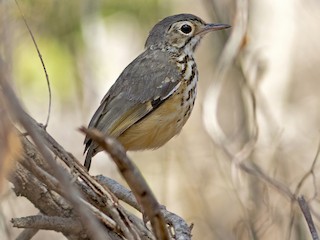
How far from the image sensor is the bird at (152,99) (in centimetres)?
432

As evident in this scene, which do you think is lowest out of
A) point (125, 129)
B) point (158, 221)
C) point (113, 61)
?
point (158, 221)

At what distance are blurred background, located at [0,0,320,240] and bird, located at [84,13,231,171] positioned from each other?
0.44 metres

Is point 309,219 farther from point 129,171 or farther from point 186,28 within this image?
point 186,28

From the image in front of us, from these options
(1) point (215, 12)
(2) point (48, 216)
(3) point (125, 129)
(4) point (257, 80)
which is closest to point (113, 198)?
(2) point (48, 216)

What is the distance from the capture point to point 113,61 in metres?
6.90

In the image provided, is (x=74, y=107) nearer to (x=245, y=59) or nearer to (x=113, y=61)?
(x=113, y=61)

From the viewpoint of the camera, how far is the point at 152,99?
4.43 m

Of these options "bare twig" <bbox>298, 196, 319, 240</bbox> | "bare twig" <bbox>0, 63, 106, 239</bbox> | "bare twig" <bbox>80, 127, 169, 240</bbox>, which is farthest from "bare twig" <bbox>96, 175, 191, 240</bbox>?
"bare twig" <bbox>0, 63, 106, 239</bbox>

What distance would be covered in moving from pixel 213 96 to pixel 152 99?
27.1 inches

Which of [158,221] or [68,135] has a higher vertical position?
[68,135]

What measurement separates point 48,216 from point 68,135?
4.44 m

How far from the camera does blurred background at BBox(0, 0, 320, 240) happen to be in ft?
17.3

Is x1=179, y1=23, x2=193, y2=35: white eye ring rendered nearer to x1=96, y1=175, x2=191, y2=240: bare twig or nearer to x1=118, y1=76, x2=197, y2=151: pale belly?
x1=118, y1=76, x2=197, y2=151: pale belly

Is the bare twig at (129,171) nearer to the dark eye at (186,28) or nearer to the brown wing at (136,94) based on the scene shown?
the brown wing at (136,94)
